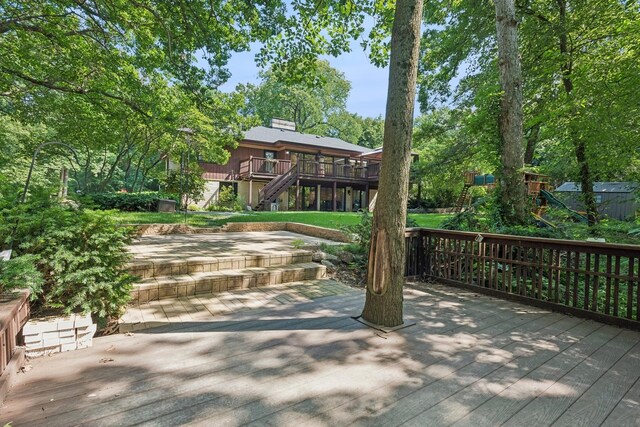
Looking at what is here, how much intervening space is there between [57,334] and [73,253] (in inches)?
26.6

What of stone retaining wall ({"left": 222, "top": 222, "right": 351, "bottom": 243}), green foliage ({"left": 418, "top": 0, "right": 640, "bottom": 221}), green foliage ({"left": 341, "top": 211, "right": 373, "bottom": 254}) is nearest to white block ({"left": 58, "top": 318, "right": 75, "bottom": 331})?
green foliage ({"left": 341, "top": 211, "right": 373, "bottom": 254})

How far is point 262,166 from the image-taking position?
741 inches

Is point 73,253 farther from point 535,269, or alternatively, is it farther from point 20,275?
point 535,269

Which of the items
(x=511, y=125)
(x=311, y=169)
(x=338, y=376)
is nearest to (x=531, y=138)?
(x=511, y=125)

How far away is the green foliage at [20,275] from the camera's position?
2.15 meters

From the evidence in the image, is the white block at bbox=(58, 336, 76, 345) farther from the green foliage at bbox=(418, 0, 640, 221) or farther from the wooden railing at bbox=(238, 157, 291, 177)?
the wooden railing at bbox=(238, 157, 291, 177)

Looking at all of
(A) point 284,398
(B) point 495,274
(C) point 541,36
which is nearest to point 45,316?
(A) point 284,398

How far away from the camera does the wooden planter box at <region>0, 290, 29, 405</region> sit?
1799mm

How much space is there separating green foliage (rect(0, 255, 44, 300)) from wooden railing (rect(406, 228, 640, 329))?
14.6 feet

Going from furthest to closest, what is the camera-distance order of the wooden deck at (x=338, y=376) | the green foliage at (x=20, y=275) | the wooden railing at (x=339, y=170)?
the wooden railing at (x=339, y=170) → the green foliage at (x=20, y=275) → the wooden deck at (x=338, y=376)

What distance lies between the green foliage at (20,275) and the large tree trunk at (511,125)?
607 cm

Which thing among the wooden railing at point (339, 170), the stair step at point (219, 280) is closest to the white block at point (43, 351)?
the stair step at point (219, 280)

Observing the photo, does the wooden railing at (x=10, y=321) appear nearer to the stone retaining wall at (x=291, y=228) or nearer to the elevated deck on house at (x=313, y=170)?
the stone retaining wall at (x=291, y=228)

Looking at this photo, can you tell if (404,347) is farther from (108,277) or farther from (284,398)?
(108,277)
